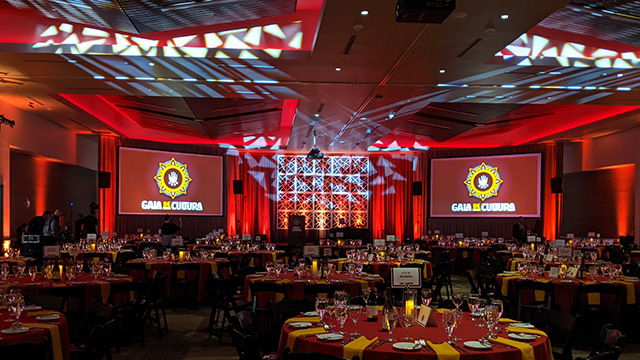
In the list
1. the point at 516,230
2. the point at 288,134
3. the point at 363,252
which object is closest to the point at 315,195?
the point at 288,134

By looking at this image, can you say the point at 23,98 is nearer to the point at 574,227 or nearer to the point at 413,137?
the point at 413,137

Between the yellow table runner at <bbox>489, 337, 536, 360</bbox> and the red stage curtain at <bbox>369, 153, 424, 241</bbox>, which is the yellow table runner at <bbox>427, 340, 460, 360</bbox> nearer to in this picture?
the yellow table runner at <bbox>489, 337, 536, 360</bbox>

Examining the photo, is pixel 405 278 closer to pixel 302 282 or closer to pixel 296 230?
pixel 302 282

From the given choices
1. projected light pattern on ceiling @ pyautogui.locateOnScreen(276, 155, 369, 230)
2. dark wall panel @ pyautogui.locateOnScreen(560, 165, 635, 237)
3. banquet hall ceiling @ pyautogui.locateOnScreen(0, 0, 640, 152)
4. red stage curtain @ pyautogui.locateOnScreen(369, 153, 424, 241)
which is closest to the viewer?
banquet hall ceiling @ pyautogui.locateOnScreen(0, 0, 640, 152)

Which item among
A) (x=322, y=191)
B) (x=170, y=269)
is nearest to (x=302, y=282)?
(x=170, y=269)

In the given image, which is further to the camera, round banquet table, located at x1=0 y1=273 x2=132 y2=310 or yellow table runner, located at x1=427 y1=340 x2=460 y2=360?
round banquet table, located at x1=0 y1=273 x2=132 y2=310

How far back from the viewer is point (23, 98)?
501 inches

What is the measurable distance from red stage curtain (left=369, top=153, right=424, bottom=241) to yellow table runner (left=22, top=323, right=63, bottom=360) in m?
18.8

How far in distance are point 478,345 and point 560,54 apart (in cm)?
790

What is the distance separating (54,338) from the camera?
13.5 feet

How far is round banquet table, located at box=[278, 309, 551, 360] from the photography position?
3.27 meters

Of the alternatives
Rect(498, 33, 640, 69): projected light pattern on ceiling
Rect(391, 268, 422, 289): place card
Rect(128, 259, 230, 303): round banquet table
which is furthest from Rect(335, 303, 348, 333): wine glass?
Rect(498, 33, 640, 69): projected light pattern on ceiling

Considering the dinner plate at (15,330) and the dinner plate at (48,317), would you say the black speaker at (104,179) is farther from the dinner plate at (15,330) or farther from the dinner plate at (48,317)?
the dinner plate at (15,330)

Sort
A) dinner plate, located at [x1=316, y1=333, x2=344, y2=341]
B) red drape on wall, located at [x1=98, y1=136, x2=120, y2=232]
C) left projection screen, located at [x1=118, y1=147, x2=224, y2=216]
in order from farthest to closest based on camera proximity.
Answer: left projection screen, located at [x1=118, y1=147, x2=224, y2=216]
red drape on wall, located at [x1=98, y1=136, x2=120, y2=232]
dinner plate, located at [x1=316, y1=333, x2=344, y2=341]
